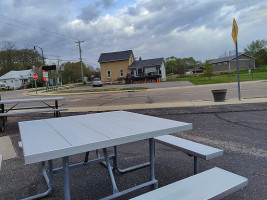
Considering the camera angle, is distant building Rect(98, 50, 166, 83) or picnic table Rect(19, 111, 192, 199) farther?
distant building Rect(98, 50, 166, 83)

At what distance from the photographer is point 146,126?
253cm

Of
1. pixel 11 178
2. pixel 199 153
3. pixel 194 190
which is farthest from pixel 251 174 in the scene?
pixel 11 178

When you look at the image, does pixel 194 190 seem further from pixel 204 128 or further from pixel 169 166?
pixel 204 128

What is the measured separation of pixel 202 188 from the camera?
204cm

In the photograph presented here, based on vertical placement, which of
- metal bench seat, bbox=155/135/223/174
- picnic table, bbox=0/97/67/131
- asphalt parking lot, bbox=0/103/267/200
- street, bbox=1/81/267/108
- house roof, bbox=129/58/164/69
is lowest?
asphalt parking lot, bbox=0/103/267/200

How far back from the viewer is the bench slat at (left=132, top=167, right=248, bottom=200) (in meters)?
1.91

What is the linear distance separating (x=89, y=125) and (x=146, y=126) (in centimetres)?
70

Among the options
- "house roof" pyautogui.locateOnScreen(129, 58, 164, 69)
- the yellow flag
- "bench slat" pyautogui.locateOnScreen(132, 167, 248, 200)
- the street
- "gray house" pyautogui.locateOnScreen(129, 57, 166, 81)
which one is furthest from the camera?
"house roof" pyautogui.locateOnScreen(129, 58, 164, 69)

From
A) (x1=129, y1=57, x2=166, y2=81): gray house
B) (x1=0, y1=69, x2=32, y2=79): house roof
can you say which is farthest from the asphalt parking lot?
(x1=0, y1=69, x2=32, y2=79): house roof

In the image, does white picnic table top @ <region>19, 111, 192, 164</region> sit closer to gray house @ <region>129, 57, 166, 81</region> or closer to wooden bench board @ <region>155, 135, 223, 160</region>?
wooden bench board @ <region>155, 135, 223, 160</region>

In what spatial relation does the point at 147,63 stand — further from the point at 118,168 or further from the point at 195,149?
the point at 195,149

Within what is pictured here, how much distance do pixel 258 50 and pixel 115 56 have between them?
5300 centimetres

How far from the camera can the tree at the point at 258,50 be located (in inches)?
2771

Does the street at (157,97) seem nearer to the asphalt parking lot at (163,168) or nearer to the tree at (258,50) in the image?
the asphalt parking lot at (163,168)
